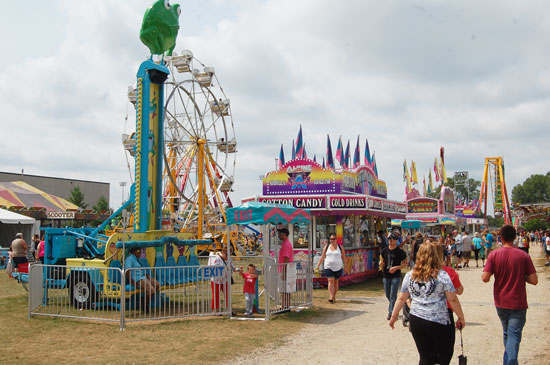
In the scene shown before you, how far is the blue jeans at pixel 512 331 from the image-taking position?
4.90 meters

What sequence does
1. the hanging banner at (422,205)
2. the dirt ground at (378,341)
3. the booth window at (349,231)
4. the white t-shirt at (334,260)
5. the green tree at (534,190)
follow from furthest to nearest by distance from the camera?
1. the green tree at (534,190)
2. the hanging banner at (422,205)
3. the booth window at (349,231)
4. the white t-shirt at (334,260)
5. the dirt ground at (378,341)

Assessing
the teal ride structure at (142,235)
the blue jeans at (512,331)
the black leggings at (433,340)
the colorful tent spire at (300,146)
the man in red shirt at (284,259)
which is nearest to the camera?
the black leggings at (433,340)

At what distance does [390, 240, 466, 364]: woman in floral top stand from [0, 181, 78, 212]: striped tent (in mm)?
32184

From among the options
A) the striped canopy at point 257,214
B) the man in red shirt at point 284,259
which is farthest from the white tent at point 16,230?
the man in red shirt at point 284,259

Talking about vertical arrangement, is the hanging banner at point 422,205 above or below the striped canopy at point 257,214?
above

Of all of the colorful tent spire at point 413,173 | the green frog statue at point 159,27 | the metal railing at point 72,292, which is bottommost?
the metal railing at point 72,292

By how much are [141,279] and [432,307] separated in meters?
5.97

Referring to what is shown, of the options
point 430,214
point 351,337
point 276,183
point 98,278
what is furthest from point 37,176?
point 351,337

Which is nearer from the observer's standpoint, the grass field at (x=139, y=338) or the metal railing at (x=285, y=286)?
the grass field at (x=139, y=338)

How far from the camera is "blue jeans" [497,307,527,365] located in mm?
4896

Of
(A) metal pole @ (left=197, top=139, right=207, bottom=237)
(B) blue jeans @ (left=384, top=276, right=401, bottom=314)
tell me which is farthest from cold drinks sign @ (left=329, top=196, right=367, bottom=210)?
(A) metal pole @ (left=197, top=139, right=207, bottom=237)

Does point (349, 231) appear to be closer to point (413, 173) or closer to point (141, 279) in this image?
point (141, 279)

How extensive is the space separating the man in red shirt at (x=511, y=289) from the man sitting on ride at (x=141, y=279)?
5827 mm

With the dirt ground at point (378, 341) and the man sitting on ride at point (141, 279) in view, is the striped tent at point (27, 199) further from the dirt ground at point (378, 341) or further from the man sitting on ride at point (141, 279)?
the dirt ground at point (378, 341)
